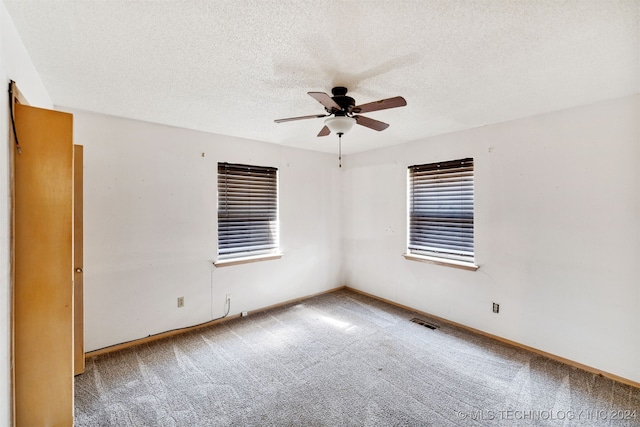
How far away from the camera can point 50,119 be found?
1479mm

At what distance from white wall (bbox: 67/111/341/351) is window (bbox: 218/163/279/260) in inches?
4.6

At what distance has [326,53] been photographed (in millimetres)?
1663

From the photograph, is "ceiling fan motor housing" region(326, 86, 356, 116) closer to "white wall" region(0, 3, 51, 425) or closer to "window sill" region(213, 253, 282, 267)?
"white wall" region(0, 3, 51, 425)

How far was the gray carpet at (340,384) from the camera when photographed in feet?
6.29

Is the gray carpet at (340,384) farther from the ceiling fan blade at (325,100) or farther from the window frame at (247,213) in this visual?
the ceiling fan blade at (325,100)

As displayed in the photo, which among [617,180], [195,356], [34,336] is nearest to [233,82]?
[34,336]

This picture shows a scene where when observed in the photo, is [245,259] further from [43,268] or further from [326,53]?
[326,53]

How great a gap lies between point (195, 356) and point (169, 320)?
665mm

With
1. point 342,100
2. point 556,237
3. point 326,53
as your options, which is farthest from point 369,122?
point 556,237

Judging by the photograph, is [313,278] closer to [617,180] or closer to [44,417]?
[44,417]

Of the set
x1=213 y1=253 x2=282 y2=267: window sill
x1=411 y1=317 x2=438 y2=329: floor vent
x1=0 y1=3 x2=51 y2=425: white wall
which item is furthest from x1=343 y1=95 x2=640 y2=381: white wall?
x1=0 y1=3 x2=51 y2=425: white wall

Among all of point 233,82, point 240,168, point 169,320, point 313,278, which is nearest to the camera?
point 233,82

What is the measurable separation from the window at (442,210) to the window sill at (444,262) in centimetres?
4

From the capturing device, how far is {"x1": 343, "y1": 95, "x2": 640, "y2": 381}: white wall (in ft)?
7.50
